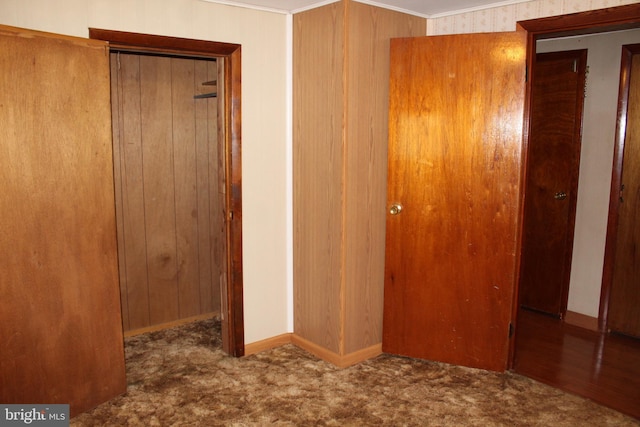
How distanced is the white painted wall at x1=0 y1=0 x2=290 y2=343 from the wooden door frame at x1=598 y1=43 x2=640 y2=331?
2350 millimetres

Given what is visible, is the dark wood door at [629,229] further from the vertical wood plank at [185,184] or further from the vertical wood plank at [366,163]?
the vertical wood plank at [185,184]

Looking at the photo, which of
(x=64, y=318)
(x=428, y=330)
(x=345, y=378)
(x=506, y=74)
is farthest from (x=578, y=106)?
(x=64, y=318)

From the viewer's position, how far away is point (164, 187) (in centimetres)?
388

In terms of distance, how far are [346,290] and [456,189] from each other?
2.93 feet

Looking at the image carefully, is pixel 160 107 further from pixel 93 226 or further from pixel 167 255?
pixel 93 226

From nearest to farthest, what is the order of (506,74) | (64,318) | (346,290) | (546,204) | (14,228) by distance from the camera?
(14,228), (64,318), (506,74), (346,290), (546,204)

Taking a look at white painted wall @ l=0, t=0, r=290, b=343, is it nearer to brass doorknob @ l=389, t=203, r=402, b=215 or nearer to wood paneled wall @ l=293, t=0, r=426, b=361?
wood paneled wall @ l=293, t=0, r=426, b=361

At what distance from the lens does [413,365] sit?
129 inches

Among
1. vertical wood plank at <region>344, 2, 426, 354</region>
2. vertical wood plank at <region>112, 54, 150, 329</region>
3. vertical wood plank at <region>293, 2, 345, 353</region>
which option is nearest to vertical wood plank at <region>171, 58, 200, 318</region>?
vertical wood plank at <region>112, 54, 150, 329</region>

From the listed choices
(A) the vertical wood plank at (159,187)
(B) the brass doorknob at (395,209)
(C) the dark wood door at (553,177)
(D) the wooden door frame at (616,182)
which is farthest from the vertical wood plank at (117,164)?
(D) the wooden door frame at (616,182)

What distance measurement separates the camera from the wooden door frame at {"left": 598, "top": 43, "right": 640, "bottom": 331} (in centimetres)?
371

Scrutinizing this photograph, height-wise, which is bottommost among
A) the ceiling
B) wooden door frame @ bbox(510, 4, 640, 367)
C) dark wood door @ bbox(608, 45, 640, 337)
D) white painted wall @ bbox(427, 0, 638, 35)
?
dark wood door @ bbox(608, 45, 640, 337)

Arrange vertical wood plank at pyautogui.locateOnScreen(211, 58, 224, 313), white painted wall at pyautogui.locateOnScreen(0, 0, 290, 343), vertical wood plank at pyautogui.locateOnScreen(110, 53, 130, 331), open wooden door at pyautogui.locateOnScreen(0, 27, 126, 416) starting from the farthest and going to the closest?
1. vertical wood plank at pyautogui.locateOnScreen(110, 53, 130, 331)
2. vertical wood plank at pyautogui.locateOnScreen(211, 58, 224, 313)
3. white painted wall at pyautogui.locateOnScreen(0, 0, 290, 343)
4. open wooden door at pyautogui.locateOnScreen(0, 27, 126, 416)

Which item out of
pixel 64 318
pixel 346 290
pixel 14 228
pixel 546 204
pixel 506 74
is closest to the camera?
pixel 14 228
